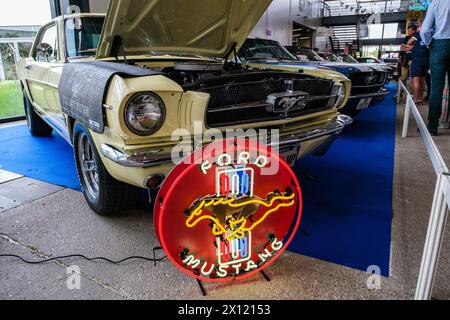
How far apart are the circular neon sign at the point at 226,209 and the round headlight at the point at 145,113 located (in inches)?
A: 14.7

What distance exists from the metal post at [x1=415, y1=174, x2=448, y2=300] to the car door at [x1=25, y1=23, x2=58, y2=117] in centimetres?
287

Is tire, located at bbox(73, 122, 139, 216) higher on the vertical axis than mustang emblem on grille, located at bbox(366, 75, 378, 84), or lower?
lower

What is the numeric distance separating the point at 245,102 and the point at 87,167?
124cm

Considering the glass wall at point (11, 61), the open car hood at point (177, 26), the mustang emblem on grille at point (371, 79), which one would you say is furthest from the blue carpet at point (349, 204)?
the glass wall at point (11, 61)

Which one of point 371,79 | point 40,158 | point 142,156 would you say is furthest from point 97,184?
point 371,79

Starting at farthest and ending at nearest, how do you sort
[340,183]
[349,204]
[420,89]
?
[420,89] < [340,183] < [349,204]

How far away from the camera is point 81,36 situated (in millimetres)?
2875

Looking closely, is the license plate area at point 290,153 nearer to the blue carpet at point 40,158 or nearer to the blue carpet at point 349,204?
the blue carpet at point 349,204

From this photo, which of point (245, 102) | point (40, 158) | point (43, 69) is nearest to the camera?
point (245, 102)

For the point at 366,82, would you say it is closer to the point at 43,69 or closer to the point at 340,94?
the point at 340,94

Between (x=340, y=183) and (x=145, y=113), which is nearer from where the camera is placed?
(x=145, y=113)

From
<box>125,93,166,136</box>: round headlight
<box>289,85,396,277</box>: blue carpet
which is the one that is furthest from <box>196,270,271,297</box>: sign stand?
<box>125,93,166,136</box>: round headlight

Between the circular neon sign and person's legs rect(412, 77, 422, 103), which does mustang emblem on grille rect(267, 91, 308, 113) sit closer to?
the circular neon sign

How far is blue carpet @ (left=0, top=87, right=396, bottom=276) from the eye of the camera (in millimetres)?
1889
